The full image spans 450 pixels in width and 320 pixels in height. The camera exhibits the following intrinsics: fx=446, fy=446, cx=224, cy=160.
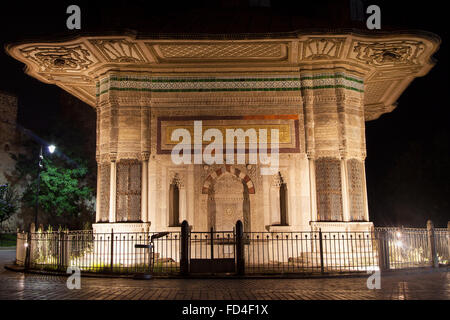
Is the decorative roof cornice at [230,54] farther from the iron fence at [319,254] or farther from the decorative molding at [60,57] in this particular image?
the iron fence at [319,254]

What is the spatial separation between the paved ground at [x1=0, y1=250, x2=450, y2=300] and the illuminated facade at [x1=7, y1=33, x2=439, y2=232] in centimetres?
324

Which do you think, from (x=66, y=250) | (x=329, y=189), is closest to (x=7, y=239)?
(x=66, y=250)

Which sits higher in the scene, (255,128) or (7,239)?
(255,128)

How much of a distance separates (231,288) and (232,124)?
5.88 meters

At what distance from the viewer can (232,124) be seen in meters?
12.7

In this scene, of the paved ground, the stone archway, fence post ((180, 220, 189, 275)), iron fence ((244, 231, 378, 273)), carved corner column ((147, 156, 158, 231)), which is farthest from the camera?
the stone archway

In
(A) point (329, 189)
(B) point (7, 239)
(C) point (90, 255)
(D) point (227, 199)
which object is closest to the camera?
(C) point (90, 255)

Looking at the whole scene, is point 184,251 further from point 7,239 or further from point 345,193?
point 7,239

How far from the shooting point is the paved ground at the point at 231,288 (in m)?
6.88

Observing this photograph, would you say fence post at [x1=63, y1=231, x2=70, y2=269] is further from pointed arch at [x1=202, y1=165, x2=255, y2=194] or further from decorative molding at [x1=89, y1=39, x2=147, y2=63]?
decorative molding at [x1=89, y1=39, x2=147, y2=63]

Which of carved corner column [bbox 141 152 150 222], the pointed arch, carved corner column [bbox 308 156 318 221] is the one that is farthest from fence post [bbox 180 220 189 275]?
carved corner column [bbox 308 156 318 221]

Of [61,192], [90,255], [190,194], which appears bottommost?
[90,255]

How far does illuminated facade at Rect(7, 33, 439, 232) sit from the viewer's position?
12234mm
